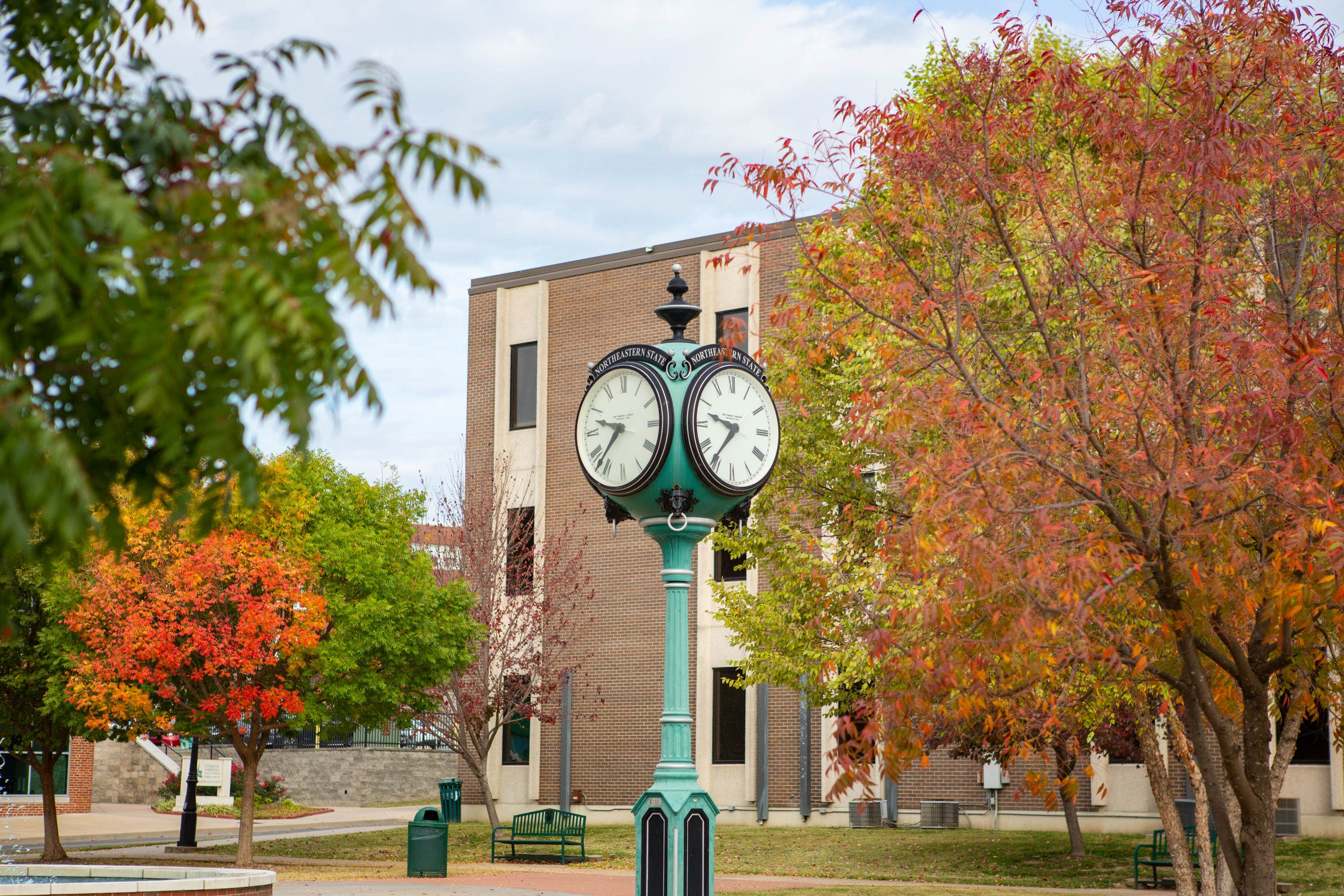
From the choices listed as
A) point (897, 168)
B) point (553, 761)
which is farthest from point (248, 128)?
point (553, 761)

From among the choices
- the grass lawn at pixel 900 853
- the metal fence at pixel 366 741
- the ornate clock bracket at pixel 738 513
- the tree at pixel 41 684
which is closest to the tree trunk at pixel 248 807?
the tree at pixel 41 684

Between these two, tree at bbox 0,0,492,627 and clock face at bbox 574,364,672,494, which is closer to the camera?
tree at bbox 0,0,492,627

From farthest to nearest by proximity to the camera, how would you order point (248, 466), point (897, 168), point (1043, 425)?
point (897, 168)
point (1043, 425)
point (248, 466)

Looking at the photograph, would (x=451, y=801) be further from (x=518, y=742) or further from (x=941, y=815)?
(x=941, y=815)

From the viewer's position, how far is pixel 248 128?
3773mm

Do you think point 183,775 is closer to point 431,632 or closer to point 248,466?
point 431,632

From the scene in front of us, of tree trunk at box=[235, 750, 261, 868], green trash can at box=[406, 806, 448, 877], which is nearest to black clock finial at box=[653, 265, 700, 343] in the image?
green trash can at box=[406, 806, 448, 877]

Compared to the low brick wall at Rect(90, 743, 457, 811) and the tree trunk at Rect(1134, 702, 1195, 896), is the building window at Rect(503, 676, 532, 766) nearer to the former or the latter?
the low brick wall at Rect(90, 743, 457, 811)

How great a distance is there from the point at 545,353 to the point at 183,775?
16.4 m

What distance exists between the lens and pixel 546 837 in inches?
1011

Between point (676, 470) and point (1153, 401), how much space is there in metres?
2.97

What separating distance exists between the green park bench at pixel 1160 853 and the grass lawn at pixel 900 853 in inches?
22.8

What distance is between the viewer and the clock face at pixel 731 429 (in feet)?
29.6

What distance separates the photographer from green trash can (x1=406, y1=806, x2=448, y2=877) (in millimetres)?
22141
